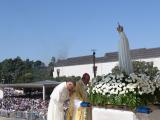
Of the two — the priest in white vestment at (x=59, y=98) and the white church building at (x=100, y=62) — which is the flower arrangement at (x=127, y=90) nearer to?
the priest in white vestment at (x=59, y=98)

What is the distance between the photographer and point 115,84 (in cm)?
899

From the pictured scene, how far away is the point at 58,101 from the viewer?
917cm

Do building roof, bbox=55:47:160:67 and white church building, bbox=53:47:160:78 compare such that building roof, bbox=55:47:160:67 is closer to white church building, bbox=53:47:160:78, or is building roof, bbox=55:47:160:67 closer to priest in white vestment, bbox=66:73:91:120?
white church building, bbox=53:47:160:78

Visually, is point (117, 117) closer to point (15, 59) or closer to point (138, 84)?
point (138, 84)

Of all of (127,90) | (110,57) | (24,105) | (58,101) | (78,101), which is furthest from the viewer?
(110,57)

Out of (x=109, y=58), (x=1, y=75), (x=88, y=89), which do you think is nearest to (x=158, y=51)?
(x=109, y=58)

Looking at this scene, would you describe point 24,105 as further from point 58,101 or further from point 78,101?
point 78,101

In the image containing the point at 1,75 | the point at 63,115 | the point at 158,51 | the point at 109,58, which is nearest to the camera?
Result: the point at 63,115

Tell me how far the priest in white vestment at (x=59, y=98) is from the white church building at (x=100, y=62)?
99.4 meters

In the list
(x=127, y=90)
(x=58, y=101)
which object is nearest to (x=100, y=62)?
(x=58, y=101)

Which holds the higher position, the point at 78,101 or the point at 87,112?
the point at 78,101

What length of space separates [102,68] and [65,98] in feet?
390

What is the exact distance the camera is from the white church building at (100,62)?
116 meters

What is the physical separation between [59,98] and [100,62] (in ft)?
396
